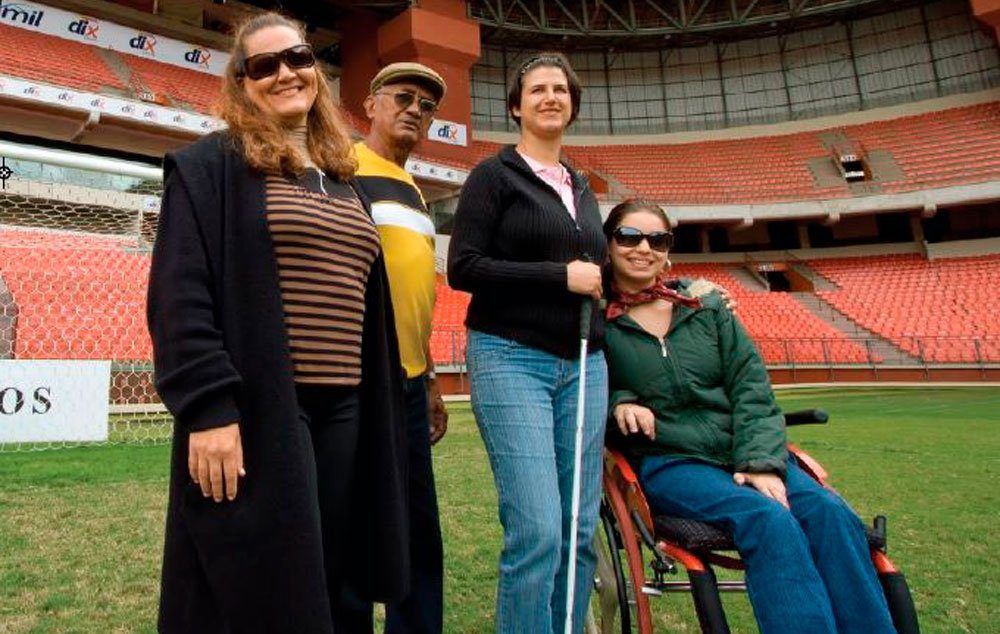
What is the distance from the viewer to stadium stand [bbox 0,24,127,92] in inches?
556

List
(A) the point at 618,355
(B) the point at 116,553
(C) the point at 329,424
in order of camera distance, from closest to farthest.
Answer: (C) the point at 329,424, (A) the point at 618,355, (B) the point at 116,553

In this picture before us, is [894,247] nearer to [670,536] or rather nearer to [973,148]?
[973,148]

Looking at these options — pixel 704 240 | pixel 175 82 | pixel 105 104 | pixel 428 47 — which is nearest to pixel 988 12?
pixel 704 240

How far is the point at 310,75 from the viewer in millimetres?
1586

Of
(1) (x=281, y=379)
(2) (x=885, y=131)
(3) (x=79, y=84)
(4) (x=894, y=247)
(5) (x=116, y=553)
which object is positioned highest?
(2) (x=885, y=131)

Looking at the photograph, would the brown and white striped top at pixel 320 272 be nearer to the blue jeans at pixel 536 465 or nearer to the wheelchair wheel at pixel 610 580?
the blue jeans at pixel 536 465

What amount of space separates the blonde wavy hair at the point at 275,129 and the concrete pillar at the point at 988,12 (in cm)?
2528

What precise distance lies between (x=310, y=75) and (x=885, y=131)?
27.7 metres

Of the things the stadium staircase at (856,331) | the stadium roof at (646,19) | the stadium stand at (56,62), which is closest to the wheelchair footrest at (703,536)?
the stadium stand at (56,62)

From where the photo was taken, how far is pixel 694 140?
86.2 ft

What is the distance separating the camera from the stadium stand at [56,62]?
46.3ft

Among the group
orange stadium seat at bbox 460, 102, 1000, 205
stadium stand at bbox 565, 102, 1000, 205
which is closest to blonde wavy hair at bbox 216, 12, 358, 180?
orange stadium seat at bbox 460, 102, 1000, 205

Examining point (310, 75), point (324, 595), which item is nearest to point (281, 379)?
point (324, 595)

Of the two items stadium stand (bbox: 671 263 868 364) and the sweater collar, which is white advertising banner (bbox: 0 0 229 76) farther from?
the sweater collar
